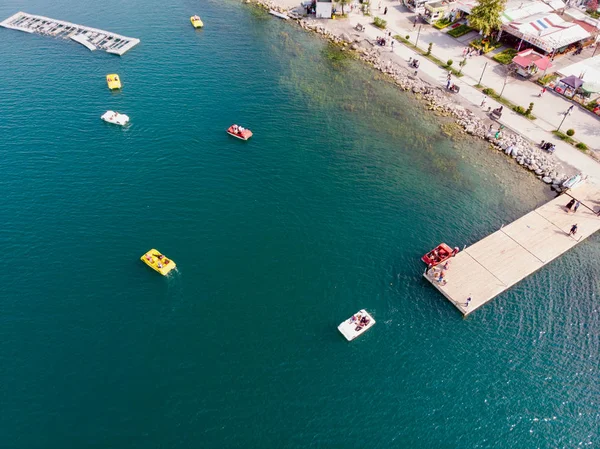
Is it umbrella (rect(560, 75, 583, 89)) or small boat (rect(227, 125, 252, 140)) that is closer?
small boat (rect(227, 125, 252, 140))

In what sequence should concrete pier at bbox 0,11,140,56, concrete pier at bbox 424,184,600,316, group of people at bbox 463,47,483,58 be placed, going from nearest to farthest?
concrete pier at bbox 424,184,600,316 < group of people at bbox 463,47,483,58 < concrete pier at bbox 0,11,140,56

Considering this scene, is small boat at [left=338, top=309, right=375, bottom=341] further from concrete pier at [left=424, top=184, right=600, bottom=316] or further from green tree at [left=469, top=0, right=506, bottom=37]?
green tree at [left=469, top=0, right=506, bottom=37]

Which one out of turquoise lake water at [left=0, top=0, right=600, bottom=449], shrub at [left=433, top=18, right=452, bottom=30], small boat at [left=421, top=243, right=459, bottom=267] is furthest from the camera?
shrub at [left=433, top=18, right=452, bottom=30]

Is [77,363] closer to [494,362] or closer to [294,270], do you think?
[294,270]

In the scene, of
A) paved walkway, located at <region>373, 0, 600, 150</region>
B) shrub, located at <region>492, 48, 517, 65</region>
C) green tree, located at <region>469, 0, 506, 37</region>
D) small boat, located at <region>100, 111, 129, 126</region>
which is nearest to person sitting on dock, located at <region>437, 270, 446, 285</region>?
paved walkway, located at <region>373, 0, 600, 150</region>

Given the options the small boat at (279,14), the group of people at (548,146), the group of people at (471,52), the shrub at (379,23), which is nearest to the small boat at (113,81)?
the small boat at (279,14)

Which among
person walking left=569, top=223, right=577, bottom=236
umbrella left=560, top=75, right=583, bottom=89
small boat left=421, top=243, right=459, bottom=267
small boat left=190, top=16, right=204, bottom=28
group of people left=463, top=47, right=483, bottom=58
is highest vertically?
umbrella left=560, top=75, right=583, bottom=89
